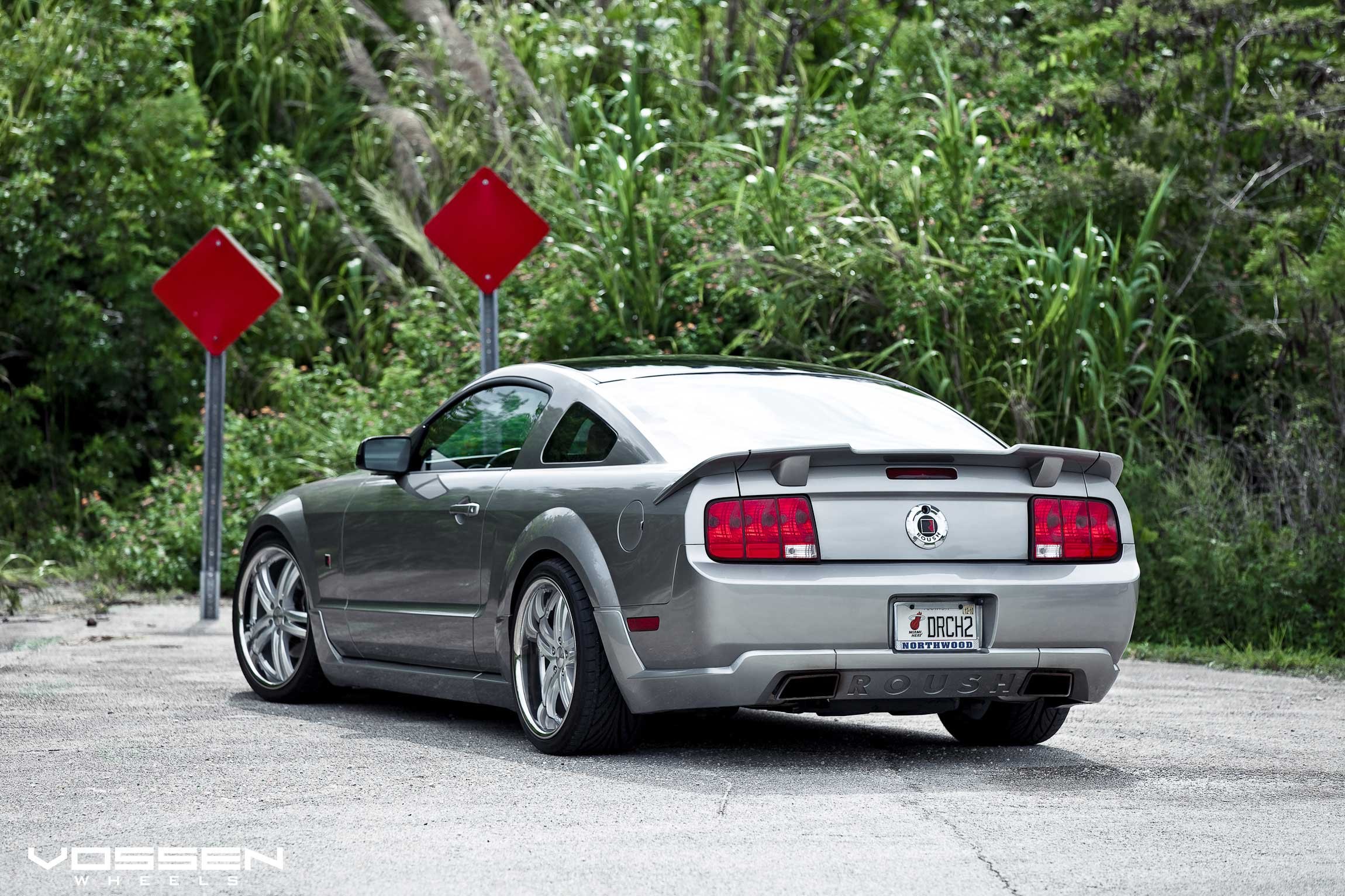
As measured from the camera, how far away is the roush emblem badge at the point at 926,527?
6.32 m

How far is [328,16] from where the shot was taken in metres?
21.1

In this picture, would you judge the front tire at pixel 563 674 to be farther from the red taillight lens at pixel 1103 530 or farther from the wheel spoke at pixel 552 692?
the red taillight lens at pixel 1103 530

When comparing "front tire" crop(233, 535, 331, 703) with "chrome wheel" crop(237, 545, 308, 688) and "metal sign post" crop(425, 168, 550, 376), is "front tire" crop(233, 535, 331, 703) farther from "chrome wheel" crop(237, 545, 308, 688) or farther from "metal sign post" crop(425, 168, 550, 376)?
"metal sign post" crop(425, 168, 550, 376)

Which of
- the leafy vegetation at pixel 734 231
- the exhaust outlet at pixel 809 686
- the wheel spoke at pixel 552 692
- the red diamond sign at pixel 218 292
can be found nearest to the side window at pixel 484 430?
the wheel spoke at pixel 552 692

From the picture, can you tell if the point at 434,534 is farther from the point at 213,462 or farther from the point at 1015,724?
the point at 213,462

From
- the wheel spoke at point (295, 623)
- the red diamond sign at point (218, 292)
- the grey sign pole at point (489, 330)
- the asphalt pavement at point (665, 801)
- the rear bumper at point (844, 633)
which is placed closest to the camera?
the asphalt pavement at point (665, 801)

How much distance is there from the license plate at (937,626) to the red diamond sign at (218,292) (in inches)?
294

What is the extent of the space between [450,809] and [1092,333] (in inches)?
327

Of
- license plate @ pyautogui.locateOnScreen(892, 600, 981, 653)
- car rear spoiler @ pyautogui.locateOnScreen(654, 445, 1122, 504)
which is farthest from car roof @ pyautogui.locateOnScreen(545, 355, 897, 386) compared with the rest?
license plate @ pyautogui.locateOnScreen(892, 600, 981, 653)

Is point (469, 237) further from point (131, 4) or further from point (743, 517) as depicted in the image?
point (131, 4)

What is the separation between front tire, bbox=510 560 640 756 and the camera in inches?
253

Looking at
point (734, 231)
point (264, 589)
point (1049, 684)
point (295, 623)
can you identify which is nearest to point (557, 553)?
point (1049, 684)

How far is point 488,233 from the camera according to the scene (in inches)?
446

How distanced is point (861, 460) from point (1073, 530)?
33.6 inches
